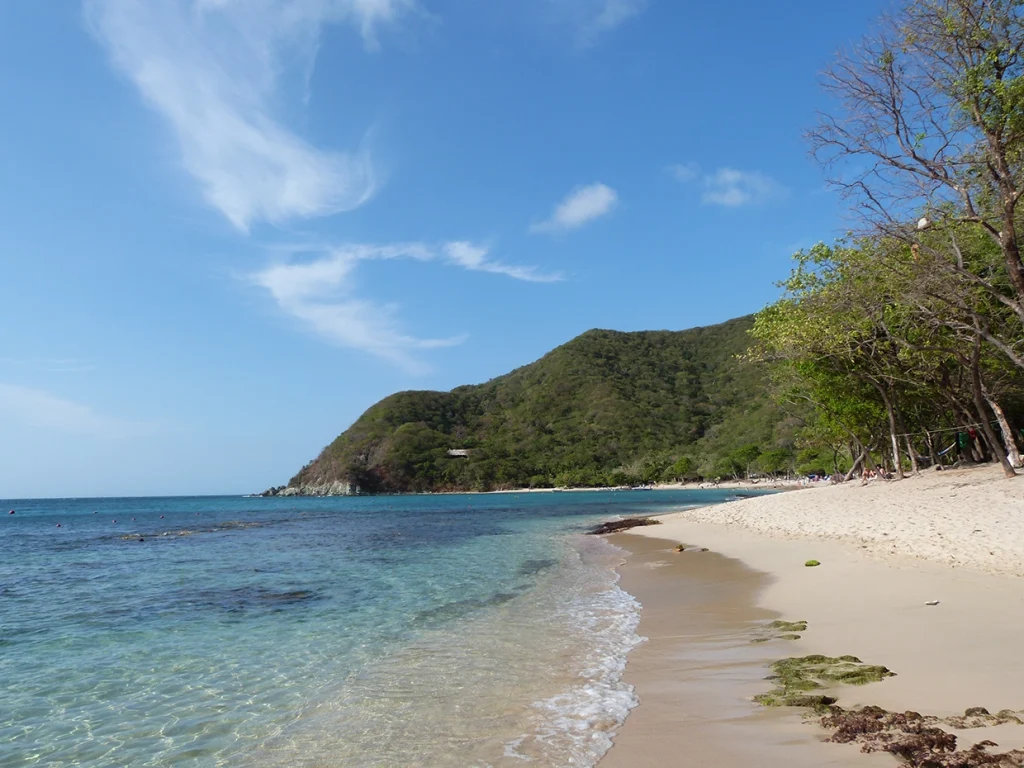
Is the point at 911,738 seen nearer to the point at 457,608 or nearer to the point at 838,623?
the point at 838,623

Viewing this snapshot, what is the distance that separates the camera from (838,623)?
899cm

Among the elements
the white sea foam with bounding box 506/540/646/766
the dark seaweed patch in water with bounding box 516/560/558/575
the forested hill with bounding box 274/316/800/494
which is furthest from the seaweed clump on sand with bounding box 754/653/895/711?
the forested hill with bounding box 274/316/800/494

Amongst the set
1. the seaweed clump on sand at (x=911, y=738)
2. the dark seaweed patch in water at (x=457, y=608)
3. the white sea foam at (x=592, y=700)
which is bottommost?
the dark seaweed patch in water at (x=457, y=608)

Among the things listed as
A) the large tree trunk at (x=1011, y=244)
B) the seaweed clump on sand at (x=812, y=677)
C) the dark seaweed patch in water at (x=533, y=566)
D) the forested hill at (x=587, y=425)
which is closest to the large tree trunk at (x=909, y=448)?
the large tree trunk at (x=1011, y=244)

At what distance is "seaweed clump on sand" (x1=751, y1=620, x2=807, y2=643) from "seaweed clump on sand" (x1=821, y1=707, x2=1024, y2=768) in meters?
3.32

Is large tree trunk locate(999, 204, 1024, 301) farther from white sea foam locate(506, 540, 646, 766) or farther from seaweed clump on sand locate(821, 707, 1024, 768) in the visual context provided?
seaweed clump on sand locate(821, 707, 1024, 768)

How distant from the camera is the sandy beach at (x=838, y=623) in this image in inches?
208

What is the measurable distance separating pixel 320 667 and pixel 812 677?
259 inches

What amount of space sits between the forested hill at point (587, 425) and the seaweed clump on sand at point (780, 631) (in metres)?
120

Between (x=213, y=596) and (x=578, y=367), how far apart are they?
162m

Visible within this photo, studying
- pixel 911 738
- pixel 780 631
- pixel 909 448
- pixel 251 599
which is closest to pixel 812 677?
pixel 911 738

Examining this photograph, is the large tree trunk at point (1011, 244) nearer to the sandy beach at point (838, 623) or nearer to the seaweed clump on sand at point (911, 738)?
the sandy beach at point (838, 623)

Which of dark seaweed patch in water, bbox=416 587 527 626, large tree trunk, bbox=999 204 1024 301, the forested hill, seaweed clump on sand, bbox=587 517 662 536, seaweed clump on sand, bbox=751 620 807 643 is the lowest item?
seaweed clump on sand, bbox=587 517 662 536

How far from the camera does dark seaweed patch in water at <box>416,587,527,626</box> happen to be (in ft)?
40.0
